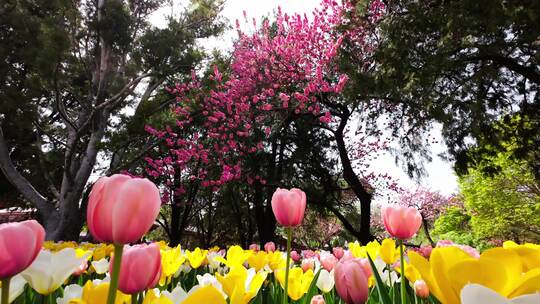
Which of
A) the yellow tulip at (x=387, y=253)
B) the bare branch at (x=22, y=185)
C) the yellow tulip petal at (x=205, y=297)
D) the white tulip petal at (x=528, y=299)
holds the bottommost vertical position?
the yellow tulip petal at (x=205, y=297)

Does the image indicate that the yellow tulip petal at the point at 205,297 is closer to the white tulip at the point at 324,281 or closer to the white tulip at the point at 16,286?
the white tulip at the point at 16,286

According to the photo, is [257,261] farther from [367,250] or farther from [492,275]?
[492,275]

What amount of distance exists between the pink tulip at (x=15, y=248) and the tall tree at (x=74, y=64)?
9376 mm

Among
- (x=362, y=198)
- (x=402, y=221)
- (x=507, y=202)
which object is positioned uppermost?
(x=507, y=202)

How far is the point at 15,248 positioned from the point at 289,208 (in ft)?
2.90

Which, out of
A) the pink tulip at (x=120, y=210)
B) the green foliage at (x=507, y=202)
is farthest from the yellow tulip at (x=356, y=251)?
the green foliage at (x=507, y=202)

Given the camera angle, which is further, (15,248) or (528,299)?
(15,248)

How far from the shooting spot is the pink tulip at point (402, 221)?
1.40 m

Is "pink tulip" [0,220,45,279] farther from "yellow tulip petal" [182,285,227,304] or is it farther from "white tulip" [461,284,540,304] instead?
"white tulip" [461,284,540,304]

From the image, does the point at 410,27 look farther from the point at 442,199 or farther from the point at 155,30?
the point at 442,199

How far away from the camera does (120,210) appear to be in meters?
0.69

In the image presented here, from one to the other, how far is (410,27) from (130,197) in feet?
25.8

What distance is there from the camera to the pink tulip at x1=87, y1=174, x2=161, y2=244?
68cm

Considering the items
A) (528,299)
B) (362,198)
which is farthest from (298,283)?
(362,198)
